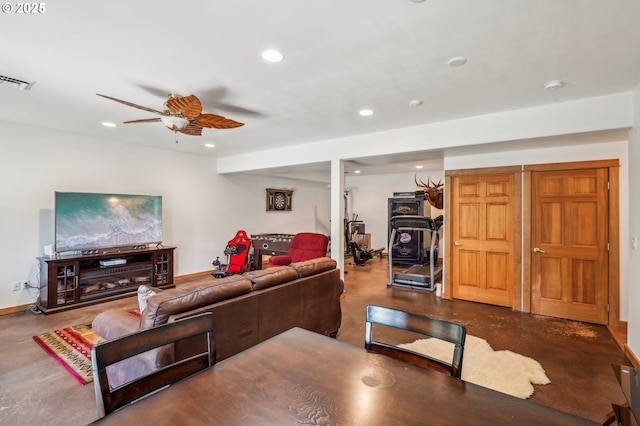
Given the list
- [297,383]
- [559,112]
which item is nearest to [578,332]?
[559,112]

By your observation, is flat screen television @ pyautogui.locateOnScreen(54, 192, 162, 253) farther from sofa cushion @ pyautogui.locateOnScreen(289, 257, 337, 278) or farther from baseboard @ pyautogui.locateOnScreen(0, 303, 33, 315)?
sofa cushion @ pyautogui.locateOnScreen(289, 257, 337, 278)

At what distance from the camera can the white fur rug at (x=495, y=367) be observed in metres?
2.47

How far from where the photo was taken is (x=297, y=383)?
117 centimetres

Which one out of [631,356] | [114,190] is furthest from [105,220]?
[631,356]

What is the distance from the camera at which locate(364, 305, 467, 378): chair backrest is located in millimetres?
1316

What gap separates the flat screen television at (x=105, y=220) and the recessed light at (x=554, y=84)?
576 centimetres

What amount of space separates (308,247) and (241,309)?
2983mm

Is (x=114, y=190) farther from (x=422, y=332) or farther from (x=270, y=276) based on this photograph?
(x=422, y=332)

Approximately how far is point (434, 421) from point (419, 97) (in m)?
3.00

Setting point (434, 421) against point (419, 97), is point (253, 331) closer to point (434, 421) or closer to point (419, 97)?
point (434, 421)

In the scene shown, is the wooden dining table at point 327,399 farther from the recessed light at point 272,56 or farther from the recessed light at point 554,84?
the recessed light at point 554,84

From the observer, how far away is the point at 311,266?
3238 millimetres

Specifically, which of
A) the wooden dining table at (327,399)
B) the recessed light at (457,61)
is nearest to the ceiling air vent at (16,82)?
the wooden dining table at (327,399)

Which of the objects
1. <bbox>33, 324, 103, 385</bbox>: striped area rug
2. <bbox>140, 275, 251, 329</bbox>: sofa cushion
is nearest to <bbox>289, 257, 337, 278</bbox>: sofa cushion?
<bbox>140, 275, 251, 329</bbox>: sofa cushion
